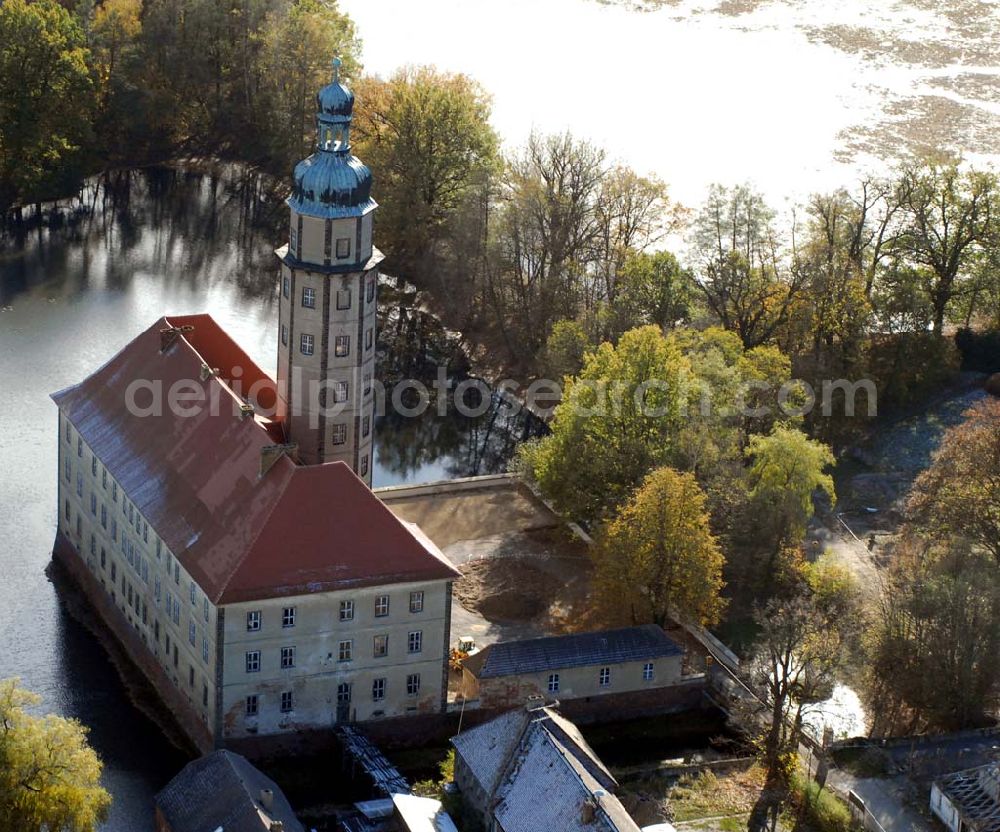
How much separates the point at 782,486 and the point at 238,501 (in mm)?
31764

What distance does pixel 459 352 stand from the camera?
5408 inches

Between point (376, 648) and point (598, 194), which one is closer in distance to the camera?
point (376, 648)

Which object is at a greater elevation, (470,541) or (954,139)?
(954,139)

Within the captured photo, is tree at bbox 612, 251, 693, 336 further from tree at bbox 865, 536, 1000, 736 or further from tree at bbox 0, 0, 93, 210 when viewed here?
tree at bbox 0, 0, 93, 210

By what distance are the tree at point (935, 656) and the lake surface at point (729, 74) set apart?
6449cm

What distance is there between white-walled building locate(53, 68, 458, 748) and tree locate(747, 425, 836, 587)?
21.2m

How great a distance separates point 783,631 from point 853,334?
3935cm

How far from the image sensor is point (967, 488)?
9869 cm

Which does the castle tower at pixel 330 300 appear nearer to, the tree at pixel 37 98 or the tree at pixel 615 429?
the tree at pixel 615 429

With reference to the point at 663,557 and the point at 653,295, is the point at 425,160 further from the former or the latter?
the point at 663,557

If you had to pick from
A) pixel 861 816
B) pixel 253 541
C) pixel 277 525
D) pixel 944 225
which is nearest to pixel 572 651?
pixel 861 816

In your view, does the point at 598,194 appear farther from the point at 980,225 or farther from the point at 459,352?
the point at 980,225

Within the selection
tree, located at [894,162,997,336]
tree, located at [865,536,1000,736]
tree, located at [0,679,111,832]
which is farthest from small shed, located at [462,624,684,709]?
tree, located at [894,162,997,336]

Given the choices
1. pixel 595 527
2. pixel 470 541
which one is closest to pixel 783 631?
pixel 595 527
